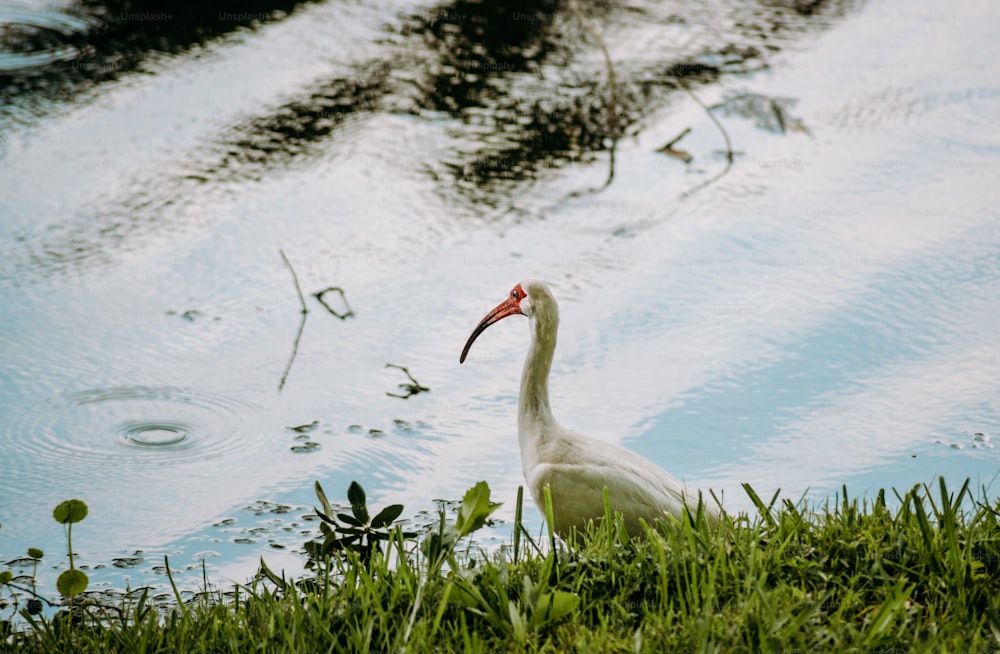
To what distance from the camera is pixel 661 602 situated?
2.82 meters

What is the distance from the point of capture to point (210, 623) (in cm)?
290

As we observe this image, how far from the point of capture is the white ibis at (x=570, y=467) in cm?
354

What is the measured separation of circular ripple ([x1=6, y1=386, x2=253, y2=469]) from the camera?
14.3ft

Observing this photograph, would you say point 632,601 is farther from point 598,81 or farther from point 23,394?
point 598,81

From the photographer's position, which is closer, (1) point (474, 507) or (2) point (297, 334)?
(1) point (474, 507)

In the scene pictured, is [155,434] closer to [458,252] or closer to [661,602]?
[458,252]

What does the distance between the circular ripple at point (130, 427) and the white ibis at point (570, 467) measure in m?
1.17

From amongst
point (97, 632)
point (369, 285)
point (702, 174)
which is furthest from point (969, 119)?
point (97, 632)

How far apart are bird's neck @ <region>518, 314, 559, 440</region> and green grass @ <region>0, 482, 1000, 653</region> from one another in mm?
800

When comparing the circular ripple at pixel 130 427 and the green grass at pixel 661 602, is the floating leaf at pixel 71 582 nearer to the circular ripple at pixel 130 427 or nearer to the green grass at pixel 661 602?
the green grass at pixel 661 602

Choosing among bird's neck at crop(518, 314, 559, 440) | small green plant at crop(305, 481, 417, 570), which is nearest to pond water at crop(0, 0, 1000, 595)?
bird's neck at crop(518, 314, 559, 440)

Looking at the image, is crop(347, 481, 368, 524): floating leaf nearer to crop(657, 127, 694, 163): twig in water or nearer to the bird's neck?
the bird's neck

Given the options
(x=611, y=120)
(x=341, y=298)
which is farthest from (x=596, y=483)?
(x=611, y=120)

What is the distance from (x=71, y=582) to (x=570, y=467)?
4.69ft
